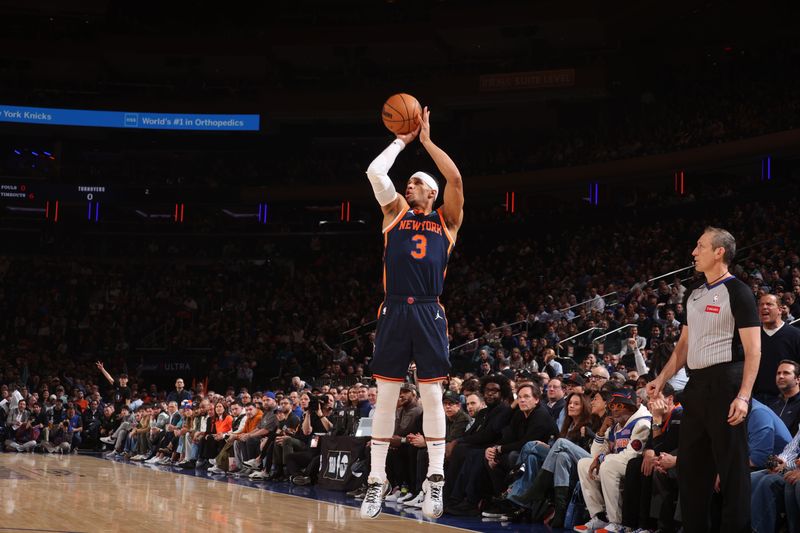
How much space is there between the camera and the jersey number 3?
5824mm

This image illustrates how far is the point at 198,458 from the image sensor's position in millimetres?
15734

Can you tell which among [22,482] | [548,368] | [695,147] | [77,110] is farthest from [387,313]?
[77,110]

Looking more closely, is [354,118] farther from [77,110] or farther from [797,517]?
[797,517]

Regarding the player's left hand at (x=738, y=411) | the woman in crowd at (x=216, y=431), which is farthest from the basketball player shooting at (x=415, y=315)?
the woman in crowd at (x=216, y=431)

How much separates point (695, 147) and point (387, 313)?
20378 mm

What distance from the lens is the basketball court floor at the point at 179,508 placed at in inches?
275

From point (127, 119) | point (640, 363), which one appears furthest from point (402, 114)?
point (127, 119)

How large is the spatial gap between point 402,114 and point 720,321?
7.68 ft

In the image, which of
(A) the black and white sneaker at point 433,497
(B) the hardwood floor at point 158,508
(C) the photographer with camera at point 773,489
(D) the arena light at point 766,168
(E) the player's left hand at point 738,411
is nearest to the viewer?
(E) the player's left hand at point 738,411

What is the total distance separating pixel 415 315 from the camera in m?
5.77

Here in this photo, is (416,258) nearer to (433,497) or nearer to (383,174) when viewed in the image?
(383,174)

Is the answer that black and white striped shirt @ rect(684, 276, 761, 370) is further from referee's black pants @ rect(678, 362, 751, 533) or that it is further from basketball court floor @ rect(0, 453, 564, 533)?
basketball court floor @ rect(0, 453, 564, 533)

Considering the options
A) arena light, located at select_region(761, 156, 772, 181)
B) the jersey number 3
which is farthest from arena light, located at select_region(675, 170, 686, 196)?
the jersey number 3

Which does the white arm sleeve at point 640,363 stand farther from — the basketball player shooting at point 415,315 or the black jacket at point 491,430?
the basketball player shooting at point 415,315
